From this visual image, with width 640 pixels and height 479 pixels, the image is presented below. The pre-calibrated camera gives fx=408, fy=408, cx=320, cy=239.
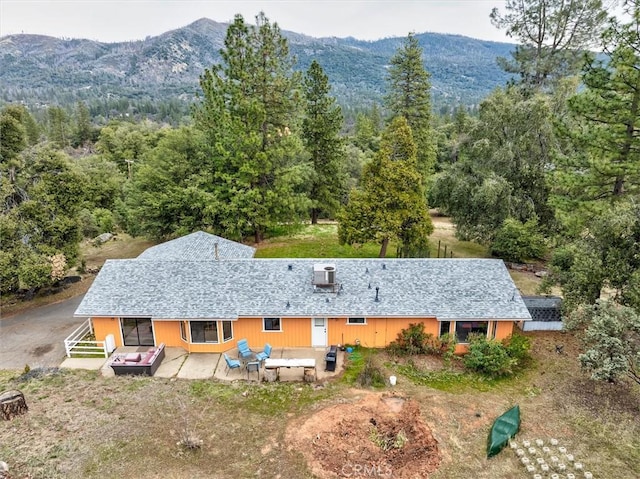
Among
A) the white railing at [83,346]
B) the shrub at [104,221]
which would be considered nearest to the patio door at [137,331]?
the white railing at [83,346]

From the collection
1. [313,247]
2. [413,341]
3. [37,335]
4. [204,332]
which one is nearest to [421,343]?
[413,341]

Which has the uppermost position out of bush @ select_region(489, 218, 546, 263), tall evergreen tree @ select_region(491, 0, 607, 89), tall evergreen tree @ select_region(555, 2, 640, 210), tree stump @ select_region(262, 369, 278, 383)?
tall evergreen tree @ select_region(491, 0, 607, 89)

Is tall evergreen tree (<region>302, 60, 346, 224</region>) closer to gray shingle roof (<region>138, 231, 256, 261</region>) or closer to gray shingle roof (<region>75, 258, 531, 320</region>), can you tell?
gray shingle roof (<region>138, 231, 256, 261</region>)

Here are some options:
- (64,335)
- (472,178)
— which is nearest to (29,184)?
(64,335)

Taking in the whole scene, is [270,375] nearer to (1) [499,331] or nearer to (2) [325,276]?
(2) [325,276]

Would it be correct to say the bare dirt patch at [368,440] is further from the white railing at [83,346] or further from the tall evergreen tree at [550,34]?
the tall evergreen tree at [550,34]

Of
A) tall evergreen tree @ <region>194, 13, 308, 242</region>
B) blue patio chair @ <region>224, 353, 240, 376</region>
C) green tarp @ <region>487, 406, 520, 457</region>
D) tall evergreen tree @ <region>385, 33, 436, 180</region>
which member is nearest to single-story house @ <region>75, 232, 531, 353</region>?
blue patio chair @ <region>224, 353, 240, 376</region>

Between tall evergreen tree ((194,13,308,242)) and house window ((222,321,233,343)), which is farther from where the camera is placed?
tall evergreen tree ((194,13,308,242))
